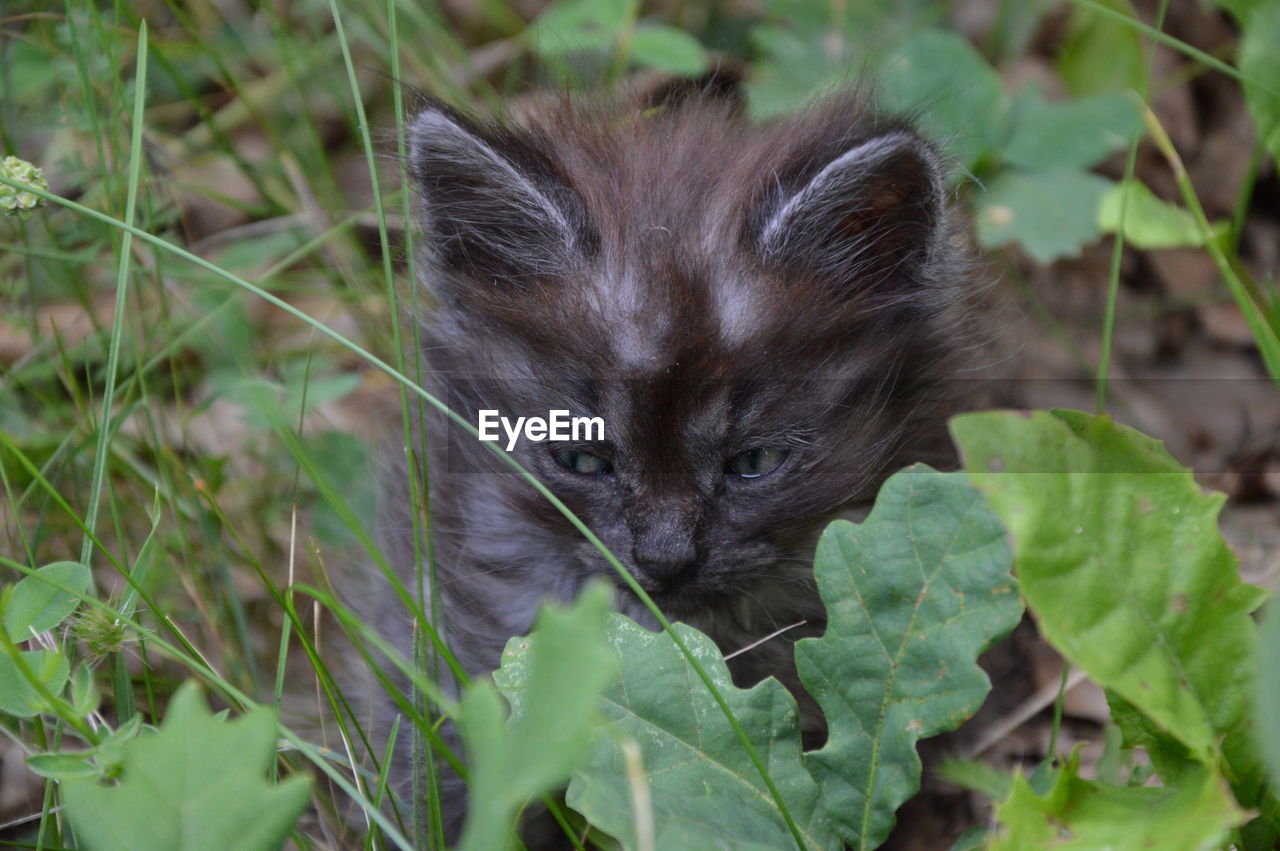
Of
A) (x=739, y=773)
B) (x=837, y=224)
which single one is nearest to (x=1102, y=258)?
(x=837, y=224)

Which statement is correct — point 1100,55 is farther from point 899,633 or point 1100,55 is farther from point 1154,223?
point 899,633

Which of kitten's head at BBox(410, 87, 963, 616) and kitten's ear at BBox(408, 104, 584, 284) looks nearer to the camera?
kitten's head at BBox(410, 87, 963, 616)

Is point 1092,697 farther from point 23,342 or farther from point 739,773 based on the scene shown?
point 23,342

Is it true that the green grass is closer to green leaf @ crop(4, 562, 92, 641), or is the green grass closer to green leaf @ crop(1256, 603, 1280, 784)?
green leaf @ crop(4, 562, 92, 641)

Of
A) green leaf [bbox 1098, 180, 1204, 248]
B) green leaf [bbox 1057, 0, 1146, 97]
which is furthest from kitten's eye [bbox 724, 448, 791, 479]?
green leaf [bbox 1057, 0, 1146, 97]

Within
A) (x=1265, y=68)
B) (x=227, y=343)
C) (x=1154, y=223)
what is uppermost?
(x=1265, y=68)

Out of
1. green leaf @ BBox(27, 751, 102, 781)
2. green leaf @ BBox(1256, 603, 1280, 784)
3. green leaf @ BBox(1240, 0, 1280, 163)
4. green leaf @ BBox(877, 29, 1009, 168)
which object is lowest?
green leaf @ BBox(27, 751, 102, 781)

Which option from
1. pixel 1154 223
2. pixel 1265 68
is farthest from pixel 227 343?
pixel 1265 68
